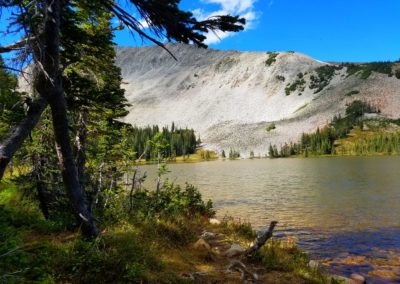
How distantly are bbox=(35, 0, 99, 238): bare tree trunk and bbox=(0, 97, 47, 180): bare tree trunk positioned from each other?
291mm

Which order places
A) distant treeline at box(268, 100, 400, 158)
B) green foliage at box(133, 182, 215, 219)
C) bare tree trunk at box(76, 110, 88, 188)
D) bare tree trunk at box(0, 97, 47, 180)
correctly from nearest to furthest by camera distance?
bare tree trunk at box(0, 97, 47, 180)
bare tree trunk at box(76, 110, 88, 188)
green foliage at box(133, 182, 215, 219)
distant treeline at box(268, 100, 400, 158)

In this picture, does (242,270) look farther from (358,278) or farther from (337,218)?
(337,218)

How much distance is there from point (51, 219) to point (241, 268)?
21.8 ft

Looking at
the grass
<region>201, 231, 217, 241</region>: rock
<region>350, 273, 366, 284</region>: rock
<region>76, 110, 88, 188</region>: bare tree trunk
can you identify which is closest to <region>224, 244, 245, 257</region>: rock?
the grass

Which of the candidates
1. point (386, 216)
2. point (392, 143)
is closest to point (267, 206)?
point (386, 216)

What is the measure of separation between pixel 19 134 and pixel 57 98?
4.03ft

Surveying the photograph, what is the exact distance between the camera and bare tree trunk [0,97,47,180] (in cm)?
711

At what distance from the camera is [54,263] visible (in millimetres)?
8586

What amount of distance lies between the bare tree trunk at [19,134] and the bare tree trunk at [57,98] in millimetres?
291

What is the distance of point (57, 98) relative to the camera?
27.5 ft

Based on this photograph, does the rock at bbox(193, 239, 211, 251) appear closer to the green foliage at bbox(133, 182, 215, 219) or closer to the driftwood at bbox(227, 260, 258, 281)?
the driftwood at bbox(227, 260, 258, 281)

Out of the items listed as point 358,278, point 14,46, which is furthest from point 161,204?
point 14,46

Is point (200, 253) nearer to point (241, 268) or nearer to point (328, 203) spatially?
point (241, 268)

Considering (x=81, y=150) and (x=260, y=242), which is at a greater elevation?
(x=81, y=150)
